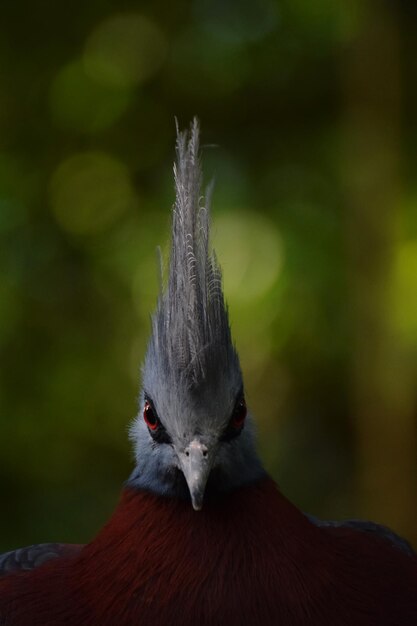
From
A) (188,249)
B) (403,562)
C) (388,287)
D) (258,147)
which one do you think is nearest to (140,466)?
(188,249)

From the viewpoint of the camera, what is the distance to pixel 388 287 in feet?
9.79

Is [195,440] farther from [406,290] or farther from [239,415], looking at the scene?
[406,290]

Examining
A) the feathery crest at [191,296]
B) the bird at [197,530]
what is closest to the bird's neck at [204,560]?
the bird at [197,530]

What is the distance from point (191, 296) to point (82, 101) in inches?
67.8

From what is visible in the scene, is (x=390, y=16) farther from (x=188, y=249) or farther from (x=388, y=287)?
(x=188, y=249)

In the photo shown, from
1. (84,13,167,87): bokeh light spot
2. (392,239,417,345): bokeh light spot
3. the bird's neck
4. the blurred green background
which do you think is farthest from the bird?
(84,13,167,87): bokeh light spot

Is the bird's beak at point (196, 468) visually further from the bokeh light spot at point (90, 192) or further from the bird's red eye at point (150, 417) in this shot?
the bokeh light spot at point (90, 192)

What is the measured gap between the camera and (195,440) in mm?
1346

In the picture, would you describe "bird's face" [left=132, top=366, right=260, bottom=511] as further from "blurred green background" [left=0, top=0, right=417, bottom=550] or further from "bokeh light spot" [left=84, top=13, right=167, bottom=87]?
"bokeh light spot" [left=84, top=13, right=167, bottom=87]

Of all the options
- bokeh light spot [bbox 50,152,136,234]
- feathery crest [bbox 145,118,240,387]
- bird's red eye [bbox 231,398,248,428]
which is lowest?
bird's red eye [bbox 231,398,248,428]

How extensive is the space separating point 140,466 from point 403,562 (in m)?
0.46

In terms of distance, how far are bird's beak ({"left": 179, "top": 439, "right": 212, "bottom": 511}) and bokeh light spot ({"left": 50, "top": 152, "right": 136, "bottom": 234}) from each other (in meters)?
1.79

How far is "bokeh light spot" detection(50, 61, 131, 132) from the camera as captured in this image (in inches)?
116

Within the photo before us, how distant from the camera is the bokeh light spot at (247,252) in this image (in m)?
2.79
